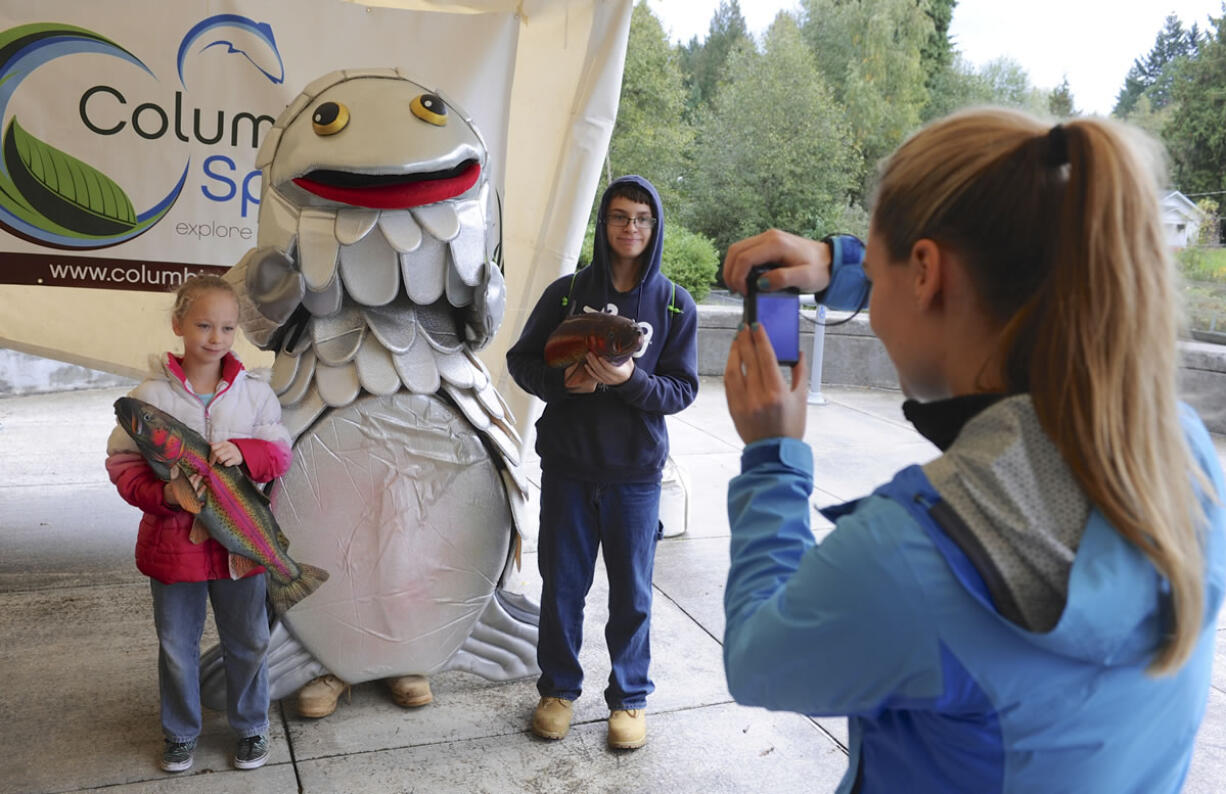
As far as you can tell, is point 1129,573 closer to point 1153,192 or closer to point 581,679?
point 1153,192

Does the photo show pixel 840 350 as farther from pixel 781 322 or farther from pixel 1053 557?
pixel 1053 557

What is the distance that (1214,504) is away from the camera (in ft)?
2.84

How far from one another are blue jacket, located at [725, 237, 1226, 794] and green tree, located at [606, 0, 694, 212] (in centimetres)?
2121

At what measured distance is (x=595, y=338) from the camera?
245 cm

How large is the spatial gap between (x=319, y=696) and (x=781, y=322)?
215cm

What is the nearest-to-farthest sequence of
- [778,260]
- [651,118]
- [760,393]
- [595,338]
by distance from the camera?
[760,393], [778,260], [595,338], [651,118]

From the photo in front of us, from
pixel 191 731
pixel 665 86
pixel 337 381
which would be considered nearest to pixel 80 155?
pixel 337 381

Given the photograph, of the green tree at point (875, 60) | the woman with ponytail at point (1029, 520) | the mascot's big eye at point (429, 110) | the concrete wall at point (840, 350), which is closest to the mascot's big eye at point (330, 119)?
the mascot's big eye at point (429, 110)

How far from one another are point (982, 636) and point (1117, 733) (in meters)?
0.16

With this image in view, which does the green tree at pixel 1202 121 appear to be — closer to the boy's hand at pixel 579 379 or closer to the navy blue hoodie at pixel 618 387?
the navy blue hoodie at pixel 618 387

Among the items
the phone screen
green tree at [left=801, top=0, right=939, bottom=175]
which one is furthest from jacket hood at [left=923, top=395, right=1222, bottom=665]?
green tree at [left=801, top=0, right=939, bottom=175]

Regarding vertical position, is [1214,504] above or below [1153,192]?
below

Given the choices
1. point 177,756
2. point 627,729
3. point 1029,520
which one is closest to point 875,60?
point 627,729

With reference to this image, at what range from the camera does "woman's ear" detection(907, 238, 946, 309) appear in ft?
2.87
